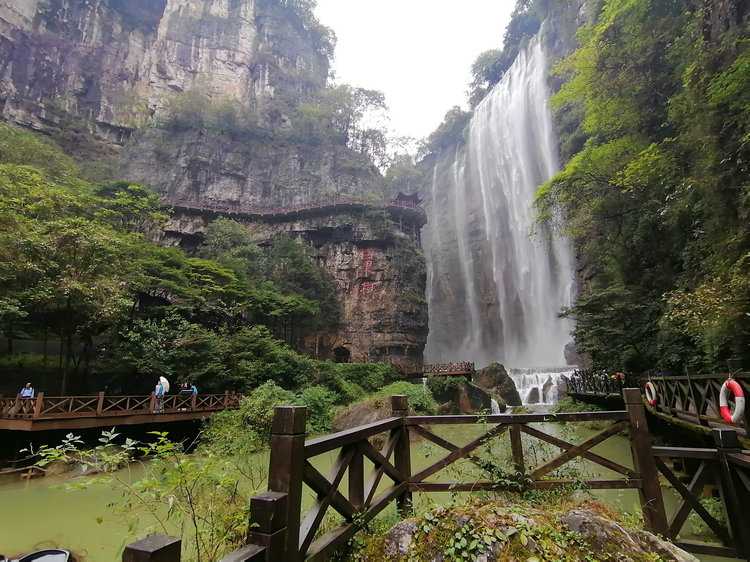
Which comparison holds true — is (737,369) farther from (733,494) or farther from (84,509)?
(84,509)

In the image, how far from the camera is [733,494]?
3154 mm

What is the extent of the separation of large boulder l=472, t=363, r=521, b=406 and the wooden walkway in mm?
14266

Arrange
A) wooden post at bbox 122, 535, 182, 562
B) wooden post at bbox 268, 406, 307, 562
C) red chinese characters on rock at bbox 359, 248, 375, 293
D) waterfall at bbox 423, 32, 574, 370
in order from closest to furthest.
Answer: wooden post at bbox 122, 535, 182, 562, wooden post at bbox 268, 406, 307, 562, red chinese characters on rock at bbox 359, 248, 375, 293, waterfall at bbox 423, 32, 574, 370

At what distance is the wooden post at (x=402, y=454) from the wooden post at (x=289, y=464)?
5.58ft

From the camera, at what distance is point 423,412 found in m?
13.9

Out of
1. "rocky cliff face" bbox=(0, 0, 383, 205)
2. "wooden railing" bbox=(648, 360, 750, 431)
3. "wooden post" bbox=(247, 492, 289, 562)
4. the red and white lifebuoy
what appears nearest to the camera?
"wooden post" bbox=(247, 492, 289, 562)

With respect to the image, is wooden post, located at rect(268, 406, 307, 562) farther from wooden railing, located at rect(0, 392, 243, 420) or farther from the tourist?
the tourist

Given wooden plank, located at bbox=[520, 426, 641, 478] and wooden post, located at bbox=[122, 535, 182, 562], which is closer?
wooden post, located at bbox=[122, 535, 182, 562]

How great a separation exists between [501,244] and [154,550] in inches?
1499

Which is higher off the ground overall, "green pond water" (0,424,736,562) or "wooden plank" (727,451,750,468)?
"wooden plank" (727,451,750,468)

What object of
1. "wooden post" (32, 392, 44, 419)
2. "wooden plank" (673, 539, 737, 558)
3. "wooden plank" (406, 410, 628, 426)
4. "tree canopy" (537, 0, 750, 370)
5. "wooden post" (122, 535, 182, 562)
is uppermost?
"tree canopy" (537, 0, 750, 370)

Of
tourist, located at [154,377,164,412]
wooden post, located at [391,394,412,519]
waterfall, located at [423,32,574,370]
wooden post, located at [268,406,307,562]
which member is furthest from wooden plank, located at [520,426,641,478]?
waterfall, located at [423,32,574,370]

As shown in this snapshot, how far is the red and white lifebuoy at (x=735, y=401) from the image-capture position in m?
4.49

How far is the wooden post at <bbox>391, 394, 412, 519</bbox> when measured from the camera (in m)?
3.46
